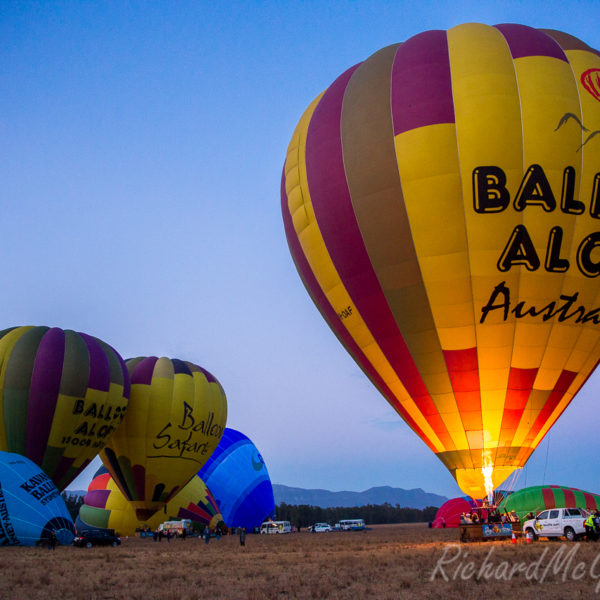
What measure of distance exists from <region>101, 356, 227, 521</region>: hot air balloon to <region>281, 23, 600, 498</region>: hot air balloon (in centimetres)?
1388

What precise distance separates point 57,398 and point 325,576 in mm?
14044

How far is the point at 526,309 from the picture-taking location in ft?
46.2

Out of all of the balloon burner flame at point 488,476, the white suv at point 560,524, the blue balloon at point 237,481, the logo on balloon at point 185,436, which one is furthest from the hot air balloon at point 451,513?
the balloon burner flame at point 488,476

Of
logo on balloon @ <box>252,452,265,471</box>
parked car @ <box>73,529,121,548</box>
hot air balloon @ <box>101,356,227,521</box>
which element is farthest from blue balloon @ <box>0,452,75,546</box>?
logo on balloon @ <box>252,452,265,471</box>

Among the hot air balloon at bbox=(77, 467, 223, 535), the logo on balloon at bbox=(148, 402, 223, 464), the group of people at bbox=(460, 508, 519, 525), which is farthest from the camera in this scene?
the hot air balloon at bbox=(77, 467, 223, 535)

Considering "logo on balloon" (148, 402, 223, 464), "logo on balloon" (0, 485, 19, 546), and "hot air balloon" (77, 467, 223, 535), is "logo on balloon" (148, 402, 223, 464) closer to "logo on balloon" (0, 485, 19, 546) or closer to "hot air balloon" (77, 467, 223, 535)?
"hot air balloon" (77, 467, 223, 535)

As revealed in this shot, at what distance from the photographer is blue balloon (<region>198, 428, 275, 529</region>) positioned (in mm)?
39594

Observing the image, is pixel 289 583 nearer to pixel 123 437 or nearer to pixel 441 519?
pixel 123 437

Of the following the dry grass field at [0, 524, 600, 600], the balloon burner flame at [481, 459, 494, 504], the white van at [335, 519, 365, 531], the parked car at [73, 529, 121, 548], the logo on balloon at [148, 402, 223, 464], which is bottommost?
the white van at [335, 519, 365, 531]

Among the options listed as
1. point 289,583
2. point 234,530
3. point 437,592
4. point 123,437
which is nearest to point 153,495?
point 123,437

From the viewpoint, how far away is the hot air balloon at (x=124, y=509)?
32.8 m

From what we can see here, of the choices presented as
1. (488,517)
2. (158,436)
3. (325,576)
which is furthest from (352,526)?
(325,576)

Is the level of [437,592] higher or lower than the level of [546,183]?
lower

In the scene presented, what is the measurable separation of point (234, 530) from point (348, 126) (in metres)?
32.5
